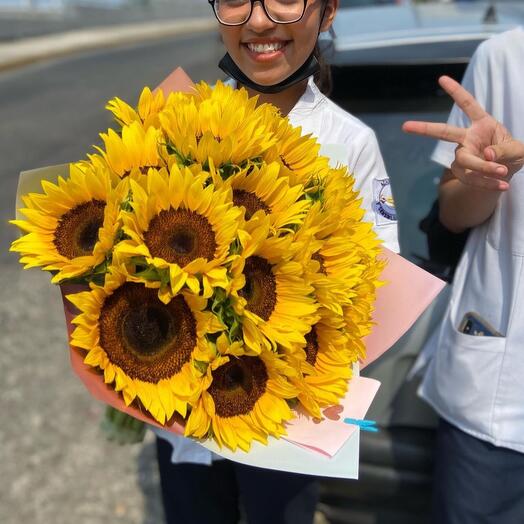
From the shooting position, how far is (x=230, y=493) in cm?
219

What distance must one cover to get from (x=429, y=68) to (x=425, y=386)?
1081 millimetres

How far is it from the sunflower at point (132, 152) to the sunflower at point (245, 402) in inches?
15.8

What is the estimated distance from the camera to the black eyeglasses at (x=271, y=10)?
1.49 meters

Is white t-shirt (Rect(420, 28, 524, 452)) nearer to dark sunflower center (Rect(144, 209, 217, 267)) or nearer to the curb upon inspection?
dark sunflower center (Rect(144, 209, 217, 267))

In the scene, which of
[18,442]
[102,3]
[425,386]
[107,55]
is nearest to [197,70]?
[107,55]

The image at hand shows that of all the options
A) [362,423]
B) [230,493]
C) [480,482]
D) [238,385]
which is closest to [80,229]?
[238,385]

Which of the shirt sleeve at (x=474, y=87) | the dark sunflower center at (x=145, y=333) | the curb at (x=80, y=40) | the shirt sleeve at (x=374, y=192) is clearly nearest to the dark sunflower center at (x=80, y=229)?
the dark sunflower center at (x=145, y=333)

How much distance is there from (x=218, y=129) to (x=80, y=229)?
1.06 ft

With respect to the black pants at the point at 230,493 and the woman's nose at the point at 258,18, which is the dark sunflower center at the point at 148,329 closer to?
the woman's nose at the point at 258,18

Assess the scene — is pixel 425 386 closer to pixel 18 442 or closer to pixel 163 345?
pixel 163 345

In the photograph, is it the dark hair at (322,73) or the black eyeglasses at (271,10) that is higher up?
the black eyeglasses at (271,10)

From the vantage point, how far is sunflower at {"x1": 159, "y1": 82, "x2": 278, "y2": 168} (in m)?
1.25

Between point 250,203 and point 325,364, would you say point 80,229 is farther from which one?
point 325,364

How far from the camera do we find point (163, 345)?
1.26m
